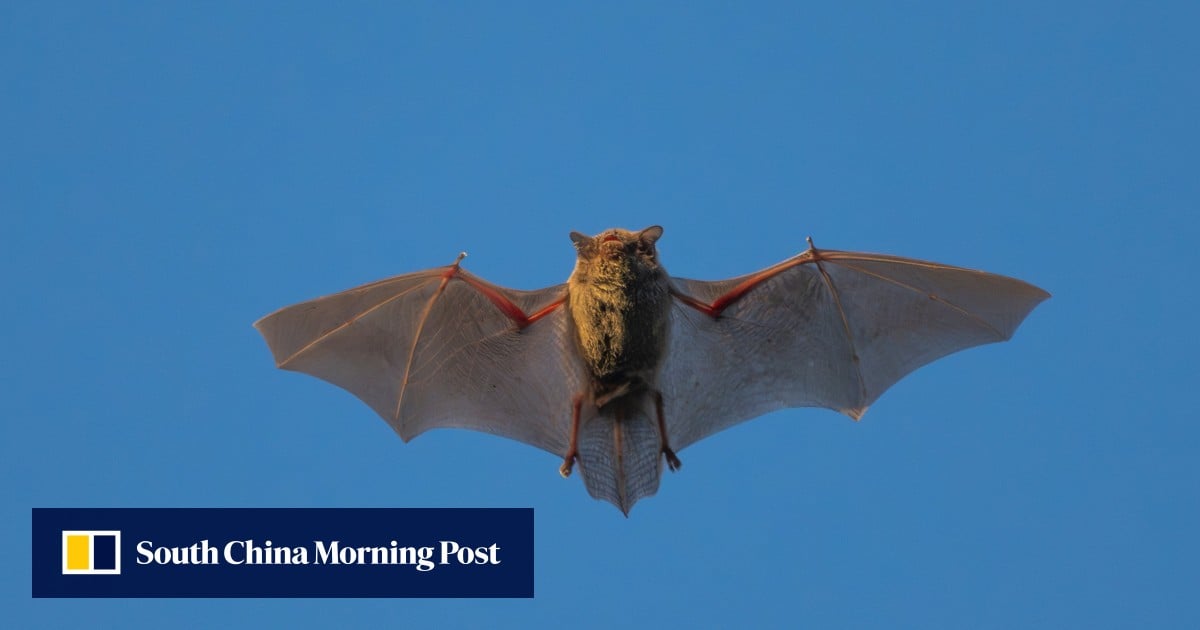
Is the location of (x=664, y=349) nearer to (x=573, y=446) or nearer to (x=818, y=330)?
(x=573, y=446)

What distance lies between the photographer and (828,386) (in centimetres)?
1541

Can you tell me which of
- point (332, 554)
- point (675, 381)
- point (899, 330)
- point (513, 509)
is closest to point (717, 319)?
point (675, 381)

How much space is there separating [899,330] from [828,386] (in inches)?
35.8

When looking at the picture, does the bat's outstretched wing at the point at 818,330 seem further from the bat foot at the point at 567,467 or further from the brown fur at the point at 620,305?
the bat foot at the point at 567,467

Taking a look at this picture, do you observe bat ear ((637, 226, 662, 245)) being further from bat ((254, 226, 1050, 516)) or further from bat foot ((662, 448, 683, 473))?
bat foot ((662, 448, 683, 473))

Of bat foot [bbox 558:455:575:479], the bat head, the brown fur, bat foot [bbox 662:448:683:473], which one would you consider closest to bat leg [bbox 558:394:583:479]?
bat foot [bbox 558:455:575:479]

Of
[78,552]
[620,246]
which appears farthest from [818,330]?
[78,552]

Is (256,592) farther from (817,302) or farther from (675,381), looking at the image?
(817,302)

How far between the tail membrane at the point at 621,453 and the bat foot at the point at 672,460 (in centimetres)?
17

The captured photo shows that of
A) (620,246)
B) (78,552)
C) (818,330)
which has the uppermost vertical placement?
(620,246)

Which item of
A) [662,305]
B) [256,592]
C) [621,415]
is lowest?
[256,592]

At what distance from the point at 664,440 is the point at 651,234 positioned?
2.11 metres

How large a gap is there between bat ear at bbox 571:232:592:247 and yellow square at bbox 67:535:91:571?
249 inches

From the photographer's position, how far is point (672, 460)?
14953 millimetres
